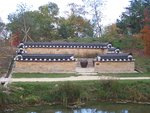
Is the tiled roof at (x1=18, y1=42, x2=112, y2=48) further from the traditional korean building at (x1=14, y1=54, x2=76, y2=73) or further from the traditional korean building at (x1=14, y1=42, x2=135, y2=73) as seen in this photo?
the traditional korean building at (x1=14, y1=54, x2=76, y2=73)

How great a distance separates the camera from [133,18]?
1454 inches

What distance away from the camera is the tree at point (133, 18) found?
120 feet

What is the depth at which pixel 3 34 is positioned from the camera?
41.5 metres

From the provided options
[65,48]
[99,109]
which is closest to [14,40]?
[65,48]

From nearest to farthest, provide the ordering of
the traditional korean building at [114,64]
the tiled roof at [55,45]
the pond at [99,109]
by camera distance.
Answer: the pond at [99,109] → the traditional korean building at [114,64] → the tiled roof at [55,45]

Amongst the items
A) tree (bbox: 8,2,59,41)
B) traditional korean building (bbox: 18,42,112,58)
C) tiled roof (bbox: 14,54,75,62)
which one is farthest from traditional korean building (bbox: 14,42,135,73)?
tree (bbox: 8,2,59,41)

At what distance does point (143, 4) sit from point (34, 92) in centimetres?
2110

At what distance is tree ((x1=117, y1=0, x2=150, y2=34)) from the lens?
120ft

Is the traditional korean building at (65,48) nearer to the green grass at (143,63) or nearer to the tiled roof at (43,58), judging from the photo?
the green grass at (143,63)

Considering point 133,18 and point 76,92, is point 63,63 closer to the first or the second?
point 76,92

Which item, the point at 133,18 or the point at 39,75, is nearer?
the point at 39,75

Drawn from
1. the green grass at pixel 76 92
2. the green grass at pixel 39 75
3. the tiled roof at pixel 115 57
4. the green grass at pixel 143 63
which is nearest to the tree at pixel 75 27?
the green grass at pixel 143 63

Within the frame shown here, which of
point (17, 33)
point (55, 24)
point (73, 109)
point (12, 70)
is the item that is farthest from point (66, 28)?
point (73, 109)

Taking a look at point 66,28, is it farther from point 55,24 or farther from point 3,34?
point 3,34
